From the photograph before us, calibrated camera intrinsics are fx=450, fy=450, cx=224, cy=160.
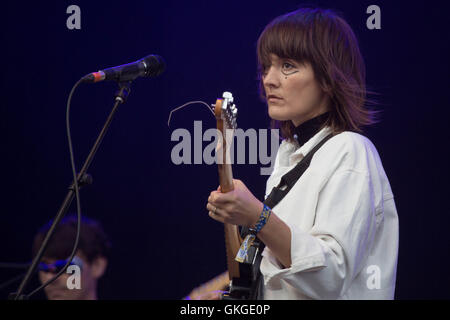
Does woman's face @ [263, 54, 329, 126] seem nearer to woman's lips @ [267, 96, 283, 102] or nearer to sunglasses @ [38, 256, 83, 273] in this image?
woman's lips @ [267, 96, 283, 102]

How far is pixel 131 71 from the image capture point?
1645 millimetres

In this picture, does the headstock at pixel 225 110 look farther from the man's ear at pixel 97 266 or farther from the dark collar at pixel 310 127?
the man's ear at pixel 97 266

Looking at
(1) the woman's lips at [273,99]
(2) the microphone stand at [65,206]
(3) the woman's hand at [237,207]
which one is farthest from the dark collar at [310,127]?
(2) the microphone stand at [65,206]

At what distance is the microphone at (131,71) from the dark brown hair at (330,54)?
1.38 ft

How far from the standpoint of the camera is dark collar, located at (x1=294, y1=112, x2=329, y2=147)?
1538 millimetres

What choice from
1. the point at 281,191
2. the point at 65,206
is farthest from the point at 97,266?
the point at 281,191

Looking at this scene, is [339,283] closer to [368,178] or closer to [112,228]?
[368,178]

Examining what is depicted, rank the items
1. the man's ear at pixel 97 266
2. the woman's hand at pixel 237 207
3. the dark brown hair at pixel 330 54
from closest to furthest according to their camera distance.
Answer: the woman's hand at pixel 237 207
the dark brown hair at pixel 330 54
the man's ear at pixel 97 266

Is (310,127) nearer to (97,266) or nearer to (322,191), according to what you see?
(322,191)

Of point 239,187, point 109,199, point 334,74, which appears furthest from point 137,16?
point 239,187

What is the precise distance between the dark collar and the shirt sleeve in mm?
301

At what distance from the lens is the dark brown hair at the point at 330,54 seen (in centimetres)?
148

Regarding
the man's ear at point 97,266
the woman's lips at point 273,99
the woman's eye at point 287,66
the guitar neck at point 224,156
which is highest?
the woman's eye at point 287,66

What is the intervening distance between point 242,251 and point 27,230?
91.7 inches
